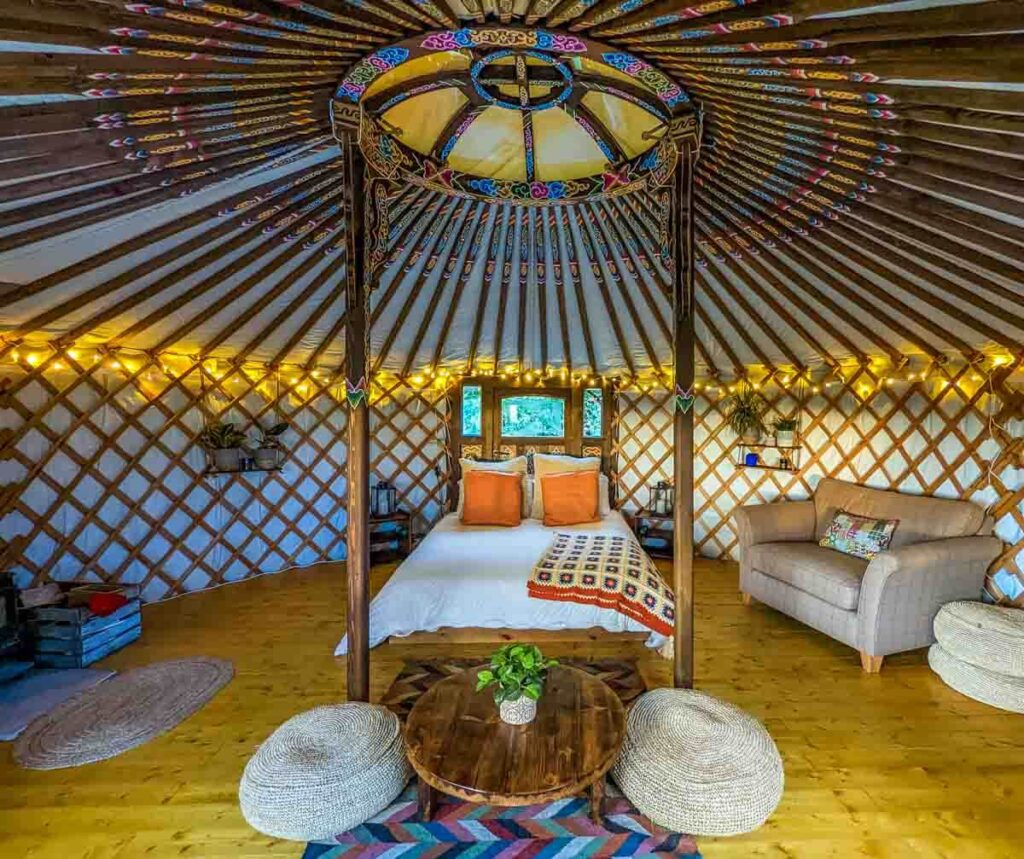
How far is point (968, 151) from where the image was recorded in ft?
5.49

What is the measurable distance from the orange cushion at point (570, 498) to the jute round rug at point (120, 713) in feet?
7.54

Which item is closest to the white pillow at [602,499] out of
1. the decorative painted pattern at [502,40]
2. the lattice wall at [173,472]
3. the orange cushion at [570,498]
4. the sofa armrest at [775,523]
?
the orange cushion at [570,498]

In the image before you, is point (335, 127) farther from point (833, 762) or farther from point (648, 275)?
point (833, 762)

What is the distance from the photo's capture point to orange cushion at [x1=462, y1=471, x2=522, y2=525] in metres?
3.94

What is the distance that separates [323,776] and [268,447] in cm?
315

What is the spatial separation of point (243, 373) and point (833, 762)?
15.0ft

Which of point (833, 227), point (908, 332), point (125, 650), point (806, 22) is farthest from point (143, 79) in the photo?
point (908, 332)

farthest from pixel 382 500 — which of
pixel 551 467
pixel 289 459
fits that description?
pixel 551 467

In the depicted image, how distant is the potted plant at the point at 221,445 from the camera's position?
4105 mm

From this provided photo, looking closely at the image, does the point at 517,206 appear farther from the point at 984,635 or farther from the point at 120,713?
the point at 984,635

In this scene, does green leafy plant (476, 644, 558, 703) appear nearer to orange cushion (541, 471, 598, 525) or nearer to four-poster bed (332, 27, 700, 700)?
four-poster bed (332, 27, 700, 700)

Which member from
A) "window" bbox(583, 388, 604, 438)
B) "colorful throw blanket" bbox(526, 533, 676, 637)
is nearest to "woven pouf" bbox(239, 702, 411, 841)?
"colorful throw blanket" bbox(526, 533, 676, 637)

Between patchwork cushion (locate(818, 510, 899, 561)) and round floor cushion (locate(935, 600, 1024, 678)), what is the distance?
Result: 523 mm

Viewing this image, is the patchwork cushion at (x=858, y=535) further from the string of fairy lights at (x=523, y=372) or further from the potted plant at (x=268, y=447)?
the potted plant at (x=268, y=447)
